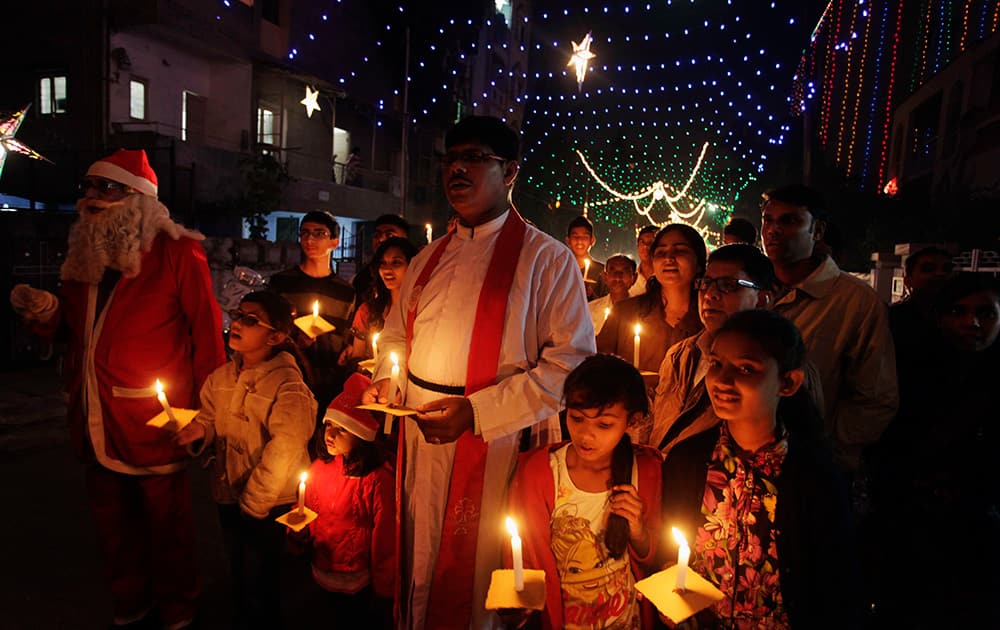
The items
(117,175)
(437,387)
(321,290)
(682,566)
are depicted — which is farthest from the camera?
(321,290)

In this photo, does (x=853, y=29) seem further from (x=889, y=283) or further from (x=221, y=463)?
(x=221, y=463)

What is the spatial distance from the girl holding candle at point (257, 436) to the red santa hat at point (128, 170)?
3.03 feet

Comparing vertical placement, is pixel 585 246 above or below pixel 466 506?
above

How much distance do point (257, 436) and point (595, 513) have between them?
→ 1.72 meters

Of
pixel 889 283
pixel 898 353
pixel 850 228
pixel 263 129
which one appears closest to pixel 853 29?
pixel 850 228

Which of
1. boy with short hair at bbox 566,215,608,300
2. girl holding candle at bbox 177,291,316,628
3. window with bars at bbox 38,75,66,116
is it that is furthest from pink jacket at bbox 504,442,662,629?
window with bars at bbox 38,75,66,116

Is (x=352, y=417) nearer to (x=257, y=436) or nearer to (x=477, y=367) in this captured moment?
(x=257, y=436)

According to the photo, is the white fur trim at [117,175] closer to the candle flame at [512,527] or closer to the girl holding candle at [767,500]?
the candle flame at [512,527]

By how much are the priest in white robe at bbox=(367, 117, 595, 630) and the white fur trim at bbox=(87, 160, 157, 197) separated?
6.02 feet

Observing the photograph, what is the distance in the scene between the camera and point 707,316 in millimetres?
2836

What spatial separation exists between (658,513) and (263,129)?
1978cm

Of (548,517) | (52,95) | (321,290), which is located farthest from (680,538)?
(52,95)

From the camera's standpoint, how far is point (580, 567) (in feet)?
7.68

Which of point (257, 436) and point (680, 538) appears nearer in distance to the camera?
point (680, 538)
